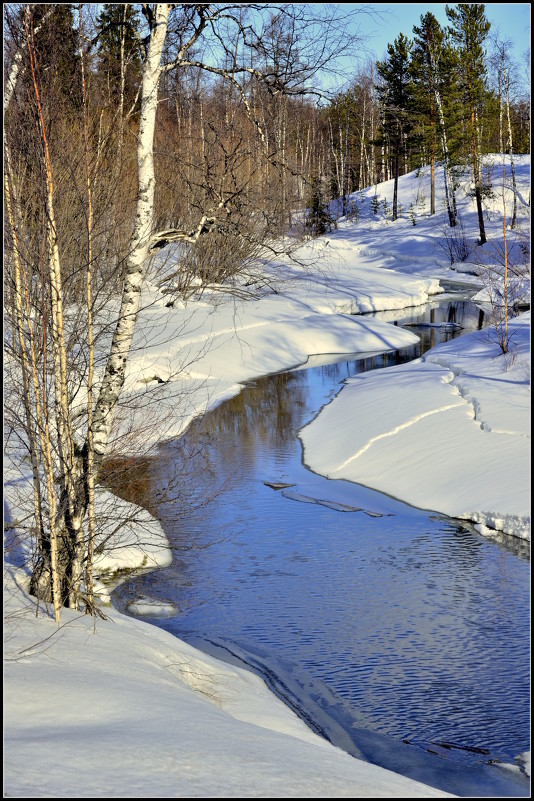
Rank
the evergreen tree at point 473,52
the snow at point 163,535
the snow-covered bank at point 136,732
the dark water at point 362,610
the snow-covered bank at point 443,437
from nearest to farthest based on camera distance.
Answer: the snow-covered bank at point 136,732 < the snow at point 163,535 < the dark water at point 362,610 < the snow-covered bank at point 443,437 < the evergreen tree at point 473,52

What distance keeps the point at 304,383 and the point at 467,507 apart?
8.26 m

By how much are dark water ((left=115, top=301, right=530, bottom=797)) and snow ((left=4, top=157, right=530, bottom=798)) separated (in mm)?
420

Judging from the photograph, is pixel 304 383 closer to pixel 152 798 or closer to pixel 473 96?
pixel 152 798

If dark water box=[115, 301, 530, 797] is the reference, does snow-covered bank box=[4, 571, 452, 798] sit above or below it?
above

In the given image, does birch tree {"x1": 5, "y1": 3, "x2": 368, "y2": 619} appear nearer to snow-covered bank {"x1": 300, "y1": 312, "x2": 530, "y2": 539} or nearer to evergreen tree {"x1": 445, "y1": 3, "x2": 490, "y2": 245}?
snow-covered bank {"x1": 300, "y1": 312, "x2": 530, "y2": 539}

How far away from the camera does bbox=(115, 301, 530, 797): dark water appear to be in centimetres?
607

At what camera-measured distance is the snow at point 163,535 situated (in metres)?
3.75

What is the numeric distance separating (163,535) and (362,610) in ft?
7.54

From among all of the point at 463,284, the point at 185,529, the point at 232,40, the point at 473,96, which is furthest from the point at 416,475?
the point at 473,96

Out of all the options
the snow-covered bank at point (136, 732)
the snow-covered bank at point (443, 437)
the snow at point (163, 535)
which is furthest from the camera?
the snow-covered bank at point (443, 437)

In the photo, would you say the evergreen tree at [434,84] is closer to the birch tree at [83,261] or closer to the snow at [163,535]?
the snow at [163,535]

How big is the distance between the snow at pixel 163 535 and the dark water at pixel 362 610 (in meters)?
0.42

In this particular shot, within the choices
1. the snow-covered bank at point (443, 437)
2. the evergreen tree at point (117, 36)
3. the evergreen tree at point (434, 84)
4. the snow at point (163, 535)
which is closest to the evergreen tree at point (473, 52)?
the evergreen tree at point (434, 84)

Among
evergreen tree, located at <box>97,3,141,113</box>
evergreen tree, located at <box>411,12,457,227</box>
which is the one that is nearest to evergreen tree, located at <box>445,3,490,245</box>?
evergreen tree, located at <box>411,12,457,227</box>
